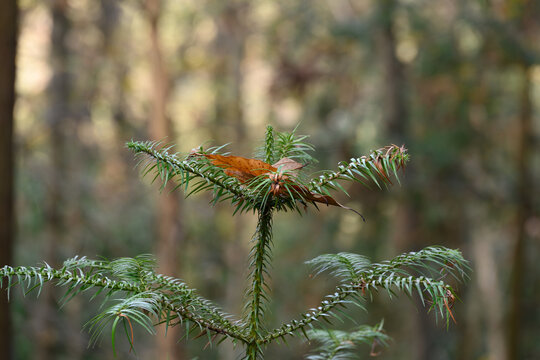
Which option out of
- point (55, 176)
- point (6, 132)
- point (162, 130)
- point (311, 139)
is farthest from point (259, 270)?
point (55, 176)

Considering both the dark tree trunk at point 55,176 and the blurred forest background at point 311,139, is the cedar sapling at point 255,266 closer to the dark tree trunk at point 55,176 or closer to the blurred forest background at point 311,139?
the blurred forest background at point 311,139

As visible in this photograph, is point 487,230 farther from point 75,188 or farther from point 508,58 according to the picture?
point 75,188

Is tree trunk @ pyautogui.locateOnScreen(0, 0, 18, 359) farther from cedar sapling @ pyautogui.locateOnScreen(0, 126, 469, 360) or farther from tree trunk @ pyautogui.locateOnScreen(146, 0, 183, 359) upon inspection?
tree trunk @ pyautogui.locateOnScreen(146, 0, 183, 359)

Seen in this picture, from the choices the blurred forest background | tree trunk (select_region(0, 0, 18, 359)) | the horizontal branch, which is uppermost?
the blurred forest background

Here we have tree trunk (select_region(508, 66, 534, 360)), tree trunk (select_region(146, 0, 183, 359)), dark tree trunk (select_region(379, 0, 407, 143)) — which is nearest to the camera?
tree trunk (select_region(146, 0, 183, 359))

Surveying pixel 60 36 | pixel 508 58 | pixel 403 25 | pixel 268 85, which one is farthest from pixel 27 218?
pixel 508 58

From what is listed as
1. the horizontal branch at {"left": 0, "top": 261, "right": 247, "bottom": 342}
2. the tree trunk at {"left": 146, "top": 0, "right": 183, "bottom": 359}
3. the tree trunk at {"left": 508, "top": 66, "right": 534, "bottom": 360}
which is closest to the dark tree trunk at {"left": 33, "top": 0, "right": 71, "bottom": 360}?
the tree trunk at {"left": 146, "top": 0, "right": 183, "bottom": 359}
